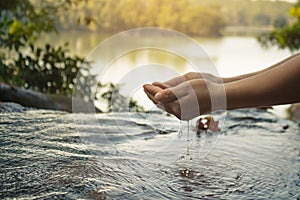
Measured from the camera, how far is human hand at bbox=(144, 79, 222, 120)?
1.03m

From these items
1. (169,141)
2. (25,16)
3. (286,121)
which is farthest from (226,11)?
(169,141)

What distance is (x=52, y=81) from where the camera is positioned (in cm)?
315

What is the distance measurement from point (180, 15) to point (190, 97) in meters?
5.57

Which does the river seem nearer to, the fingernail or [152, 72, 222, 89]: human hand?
[152, 72, 222, 89]: human hand

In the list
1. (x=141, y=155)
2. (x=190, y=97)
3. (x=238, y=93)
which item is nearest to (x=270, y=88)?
(x=238, y=93)

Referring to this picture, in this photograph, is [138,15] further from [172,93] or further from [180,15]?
[172,93]

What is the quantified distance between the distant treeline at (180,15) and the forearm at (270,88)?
12.2 feet

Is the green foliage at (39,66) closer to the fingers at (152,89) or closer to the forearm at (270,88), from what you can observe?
the fingers at (152,89)

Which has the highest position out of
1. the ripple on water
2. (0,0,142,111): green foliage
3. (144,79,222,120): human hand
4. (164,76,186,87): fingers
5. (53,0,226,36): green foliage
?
(53,0,226,36): green foliage

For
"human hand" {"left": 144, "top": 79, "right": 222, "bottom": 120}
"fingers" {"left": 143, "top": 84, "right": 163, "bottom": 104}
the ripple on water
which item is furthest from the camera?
"fingers" {"left": 143, "top": 84, "right": 163, "bottom": 104}

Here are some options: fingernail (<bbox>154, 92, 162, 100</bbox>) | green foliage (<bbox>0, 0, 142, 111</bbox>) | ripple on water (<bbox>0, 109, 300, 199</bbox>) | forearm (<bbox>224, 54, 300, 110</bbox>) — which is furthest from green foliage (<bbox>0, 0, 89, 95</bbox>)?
forearm (<bbox>224, 54, 300, 110</bbox>)

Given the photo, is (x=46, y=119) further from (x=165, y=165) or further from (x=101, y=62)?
(x=165, y=165)

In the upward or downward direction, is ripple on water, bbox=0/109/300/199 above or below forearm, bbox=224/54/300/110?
below

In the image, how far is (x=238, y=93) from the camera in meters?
0.99
